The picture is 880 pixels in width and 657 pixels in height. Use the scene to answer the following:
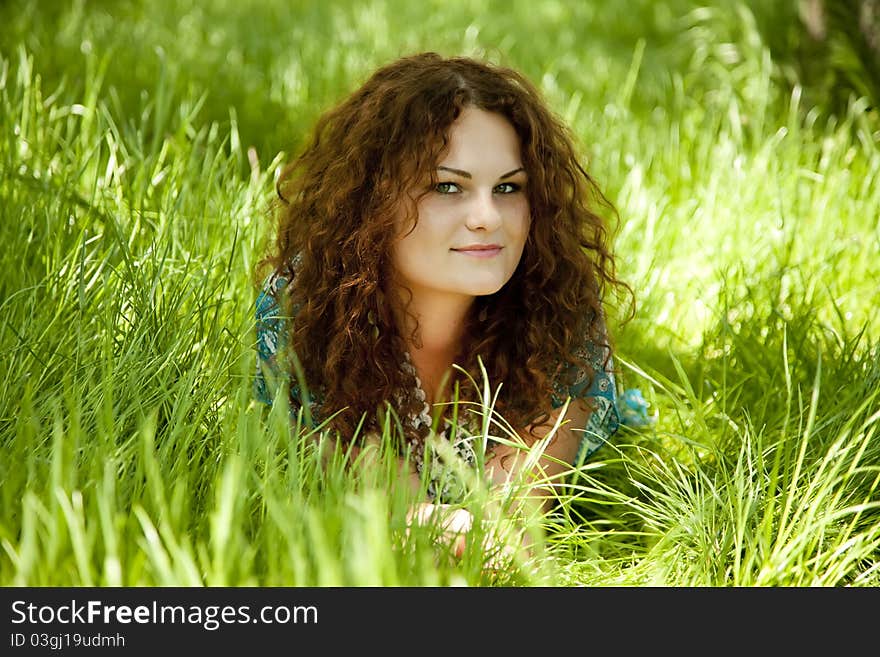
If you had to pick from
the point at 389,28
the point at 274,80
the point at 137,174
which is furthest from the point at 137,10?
the point at 137,174

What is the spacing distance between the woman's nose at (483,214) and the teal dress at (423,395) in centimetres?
33

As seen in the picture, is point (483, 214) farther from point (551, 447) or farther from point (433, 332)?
point (551, 447)

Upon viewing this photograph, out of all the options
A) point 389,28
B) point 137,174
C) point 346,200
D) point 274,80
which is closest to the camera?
point 346,200

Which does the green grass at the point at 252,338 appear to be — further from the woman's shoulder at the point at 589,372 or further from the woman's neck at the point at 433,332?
the woman's neck at the point at 433,332

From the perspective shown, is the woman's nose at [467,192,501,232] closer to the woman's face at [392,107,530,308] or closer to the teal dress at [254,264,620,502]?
the woman's face at [392,107,530,308]

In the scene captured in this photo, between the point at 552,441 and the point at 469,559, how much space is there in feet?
2.19

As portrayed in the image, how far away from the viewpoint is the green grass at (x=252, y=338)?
1.41 meters

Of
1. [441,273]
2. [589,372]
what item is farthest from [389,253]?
[589,372]

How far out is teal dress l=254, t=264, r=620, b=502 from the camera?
81.5 inches

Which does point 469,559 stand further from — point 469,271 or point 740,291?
point 740,291

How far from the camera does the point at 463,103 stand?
6.42 ft

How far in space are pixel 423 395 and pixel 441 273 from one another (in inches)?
11.2

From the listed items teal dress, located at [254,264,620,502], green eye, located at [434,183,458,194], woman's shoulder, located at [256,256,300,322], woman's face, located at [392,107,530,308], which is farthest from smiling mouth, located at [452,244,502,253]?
woman's shoulder, located at [256,256,300,322]

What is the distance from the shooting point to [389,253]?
2023mm
